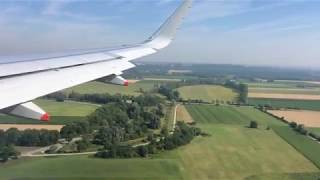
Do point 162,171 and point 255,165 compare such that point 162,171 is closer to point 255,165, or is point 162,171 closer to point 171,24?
point 255,165

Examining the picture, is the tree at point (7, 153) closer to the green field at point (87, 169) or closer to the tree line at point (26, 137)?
the green field at point (87, 169)

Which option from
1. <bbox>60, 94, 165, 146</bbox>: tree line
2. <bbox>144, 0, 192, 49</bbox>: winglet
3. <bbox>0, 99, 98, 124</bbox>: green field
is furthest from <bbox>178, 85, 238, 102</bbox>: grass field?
<bbox>144, 0, 192, 49</bbox>: winglet

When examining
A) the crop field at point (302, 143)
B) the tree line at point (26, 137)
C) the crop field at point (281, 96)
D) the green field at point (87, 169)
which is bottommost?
the green field at point (87, 169)

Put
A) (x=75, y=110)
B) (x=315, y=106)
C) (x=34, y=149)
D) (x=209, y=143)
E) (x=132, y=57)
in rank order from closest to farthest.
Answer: (x=132, y=57) → (x=34, y=149) → (x=209, y=143) → (x=75, y=110) → (x=315, y=106)

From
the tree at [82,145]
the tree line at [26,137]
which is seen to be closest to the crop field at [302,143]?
the tree at [82,145]

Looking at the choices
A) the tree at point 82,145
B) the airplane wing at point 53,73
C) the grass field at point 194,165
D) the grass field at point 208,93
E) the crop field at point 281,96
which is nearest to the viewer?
the airplane wing at point 53,73

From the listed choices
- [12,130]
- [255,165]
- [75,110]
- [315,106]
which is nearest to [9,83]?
[255,165]

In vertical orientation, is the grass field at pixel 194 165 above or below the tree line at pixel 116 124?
below
